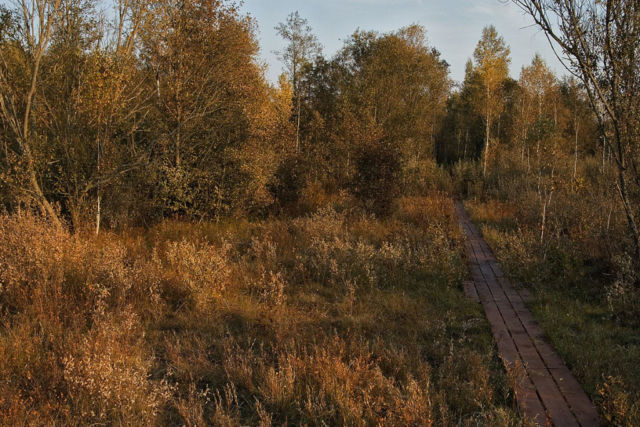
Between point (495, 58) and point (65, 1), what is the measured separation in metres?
20.4

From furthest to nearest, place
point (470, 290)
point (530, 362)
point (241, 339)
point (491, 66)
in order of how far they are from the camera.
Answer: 1. point (491, 66)
2. point (470, 290)
3. point (241, 339)
4. point (530, 362)

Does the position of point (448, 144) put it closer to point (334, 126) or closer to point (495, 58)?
point (495, 58)

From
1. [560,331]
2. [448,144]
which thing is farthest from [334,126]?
[448,144]

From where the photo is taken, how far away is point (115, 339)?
13.4 ft

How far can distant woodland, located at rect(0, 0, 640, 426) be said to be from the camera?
3.34 metres

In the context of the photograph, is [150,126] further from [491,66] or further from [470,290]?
[491,66]

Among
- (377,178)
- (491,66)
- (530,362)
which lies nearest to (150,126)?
(377,178)

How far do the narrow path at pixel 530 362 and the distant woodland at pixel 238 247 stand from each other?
6.3 inches

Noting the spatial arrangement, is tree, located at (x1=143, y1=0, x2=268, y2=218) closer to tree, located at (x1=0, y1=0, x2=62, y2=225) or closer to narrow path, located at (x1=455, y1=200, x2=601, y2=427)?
tree, located at (x1=0, y1=0, x2=62, y2=225)

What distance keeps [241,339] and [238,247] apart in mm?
4076

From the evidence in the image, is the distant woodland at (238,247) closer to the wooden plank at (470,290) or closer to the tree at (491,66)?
the wooden plank at (470,290)

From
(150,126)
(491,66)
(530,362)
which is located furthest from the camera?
(491,66)

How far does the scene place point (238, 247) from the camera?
330 inches

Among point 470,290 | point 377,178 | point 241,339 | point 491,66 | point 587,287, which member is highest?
point 491,66
